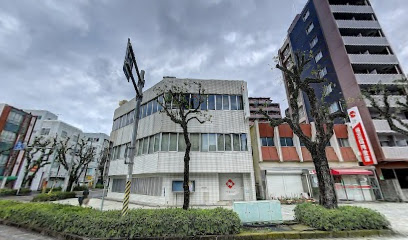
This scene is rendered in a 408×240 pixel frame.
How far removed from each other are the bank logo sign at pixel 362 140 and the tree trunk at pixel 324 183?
15109 millimetres

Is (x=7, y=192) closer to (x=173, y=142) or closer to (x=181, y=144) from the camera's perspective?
(x=173, y=142)

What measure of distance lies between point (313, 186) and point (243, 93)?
12.6 metres

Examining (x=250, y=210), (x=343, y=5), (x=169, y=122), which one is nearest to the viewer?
(x=250, y=210)

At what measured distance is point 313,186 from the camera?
61.8 ft

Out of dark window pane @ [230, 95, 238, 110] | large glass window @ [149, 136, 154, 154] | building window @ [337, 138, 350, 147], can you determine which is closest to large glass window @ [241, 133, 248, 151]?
dark window pane @ [230, 95, 238, 110]

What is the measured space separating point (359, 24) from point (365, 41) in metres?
3.18

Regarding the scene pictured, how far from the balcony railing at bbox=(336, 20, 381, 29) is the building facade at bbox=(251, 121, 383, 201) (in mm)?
17415

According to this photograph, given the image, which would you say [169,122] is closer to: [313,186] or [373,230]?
[373,230]

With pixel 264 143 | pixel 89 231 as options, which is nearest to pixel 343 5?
pixel 264 143

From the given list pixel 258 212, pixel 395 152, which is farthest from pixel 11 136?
pixel 395 152

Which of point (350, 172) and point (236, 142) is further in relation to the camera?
point (350, 172)

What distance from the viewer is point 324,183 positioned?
31.8 feet

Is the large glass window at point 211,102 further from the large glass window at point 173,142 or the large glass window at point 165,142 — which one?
the large glass window at point 165,142

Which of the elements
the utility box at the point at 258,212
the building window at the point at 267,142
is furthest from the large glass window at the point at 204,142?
the utility box at the point at 258,212
